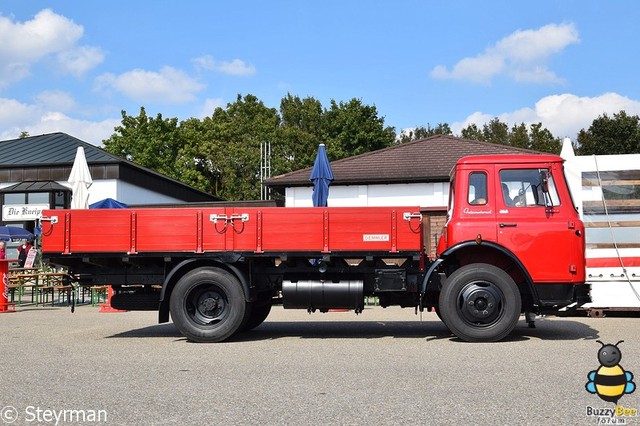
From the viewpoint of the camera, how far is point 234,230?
9906mm

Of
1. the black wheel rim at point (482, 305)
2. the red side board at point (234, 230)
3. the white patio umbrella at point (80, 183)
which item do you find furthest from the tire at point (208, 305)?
the white patio umbrella at point (80, 183)

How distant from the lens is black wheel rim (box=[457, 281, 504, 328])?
937 cm

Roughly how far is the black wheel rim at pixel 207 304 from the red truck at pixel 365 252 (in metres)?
0.02

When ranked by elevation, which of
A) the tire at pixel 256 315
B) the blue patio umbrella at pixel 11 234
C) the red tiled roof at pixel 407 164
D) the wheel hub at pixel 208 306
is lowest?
the tire at pixel 256 315

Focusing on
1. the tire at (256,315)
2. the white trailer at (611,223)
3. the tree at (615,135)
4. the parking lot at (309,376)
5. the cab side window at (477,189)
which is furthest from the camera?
the tree at (615,135)

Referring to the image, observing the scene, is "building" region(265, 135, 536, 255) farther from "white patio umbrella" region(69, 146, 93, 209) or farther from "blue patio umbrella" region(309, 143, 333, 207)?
"white patio umbrella" region(69, 146, 93, 209)

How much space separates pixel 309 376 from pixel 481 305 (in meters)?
3.40

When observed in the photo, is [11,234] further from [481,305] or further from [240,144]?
[240,144]

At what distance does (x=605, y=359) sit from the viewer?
4449 millimetres

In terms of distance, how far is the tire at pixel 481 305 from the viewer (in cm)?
934

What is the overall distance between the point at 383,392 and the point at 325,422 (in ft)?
3.94

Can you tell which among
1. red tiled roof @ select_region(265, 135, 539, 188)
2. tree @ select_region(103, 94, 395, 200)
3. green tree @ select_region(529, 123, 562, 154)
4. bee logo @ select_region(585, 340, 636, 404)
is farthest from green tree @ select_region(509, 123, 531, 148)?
bee logo @ select_region(585, 340, 636, 404)

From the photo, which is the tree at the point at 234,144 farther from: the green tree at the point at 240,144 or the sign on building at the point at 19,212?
the sign on building at the point at 19,212

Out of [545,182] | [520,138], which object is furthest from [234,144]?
[545,182]
